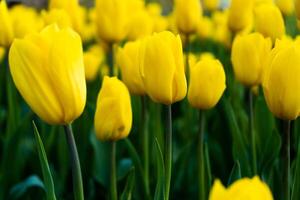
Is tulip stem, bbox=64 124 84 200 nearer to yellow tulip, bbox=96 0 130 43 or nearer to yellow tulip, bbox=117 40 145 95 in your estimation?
yellow tulip, bbox=117 40 145 95

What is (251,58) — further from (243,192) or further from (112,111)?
(243,192)

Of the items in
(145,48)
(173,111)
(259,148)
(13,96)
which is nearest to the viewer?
(145,48)

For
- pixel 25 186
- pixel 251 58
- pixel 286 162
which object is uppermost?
pixel 251 58

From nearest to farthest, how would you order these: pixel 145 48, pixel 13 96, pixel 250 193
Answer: pixel 250 193 < pixel 145 48 < pixel 13 96

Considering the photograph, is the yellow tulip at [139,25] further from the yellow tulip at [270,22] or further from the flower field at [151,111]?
the yellow tulip at [270,22]

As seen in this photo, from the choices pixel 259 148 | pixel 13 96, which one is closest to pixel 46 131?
pixel 13 96

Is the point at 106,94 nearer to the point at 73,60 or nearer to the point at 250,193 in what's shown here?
the point at 73,60

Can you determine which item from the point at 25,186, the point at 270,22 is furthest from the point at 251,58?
the point at 25,186
